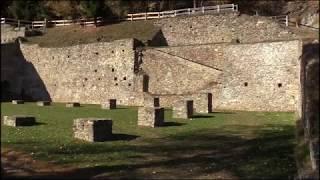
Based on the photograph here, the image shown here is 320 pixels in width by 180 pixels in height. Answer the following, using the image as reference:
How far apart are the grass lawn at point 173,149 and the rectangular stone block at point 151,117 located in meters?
0.32

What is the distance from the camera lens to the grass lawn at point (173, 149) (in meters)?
11.2

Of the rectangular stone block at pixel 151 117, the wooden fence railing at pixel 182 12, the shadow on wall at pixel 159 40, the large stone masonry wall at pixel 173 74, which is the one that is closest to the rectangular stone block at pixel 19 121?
the rectangular stone block at pixel 151 117

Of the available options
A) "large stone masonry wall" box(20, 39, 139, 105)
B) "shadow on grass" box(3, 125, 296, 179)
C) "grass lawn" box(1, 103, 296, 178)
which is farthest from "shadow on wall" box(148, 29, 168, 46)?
"shadow on grass" box(3, 125, 296, 179)

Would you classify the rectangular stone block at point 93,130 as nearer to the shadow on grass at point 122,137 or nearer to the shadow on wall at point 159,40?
the shadow on grass at point 122,137

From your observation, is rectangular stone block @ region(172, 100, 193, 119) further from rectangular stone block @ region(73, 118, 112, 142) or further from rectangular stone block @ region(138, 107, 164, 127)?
rectangular stone block @ region(73, 118, 112, 142)

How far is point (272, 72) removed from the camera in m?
28.6

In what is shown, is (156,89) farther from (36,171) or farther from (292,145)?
(36,171)

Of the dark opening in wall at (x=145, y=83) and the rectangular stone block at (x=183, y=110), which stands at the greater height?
the dark opening in wall at (x=145, y=83)

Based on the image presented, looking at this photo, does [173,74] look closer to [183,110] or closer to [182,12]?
[183,110]

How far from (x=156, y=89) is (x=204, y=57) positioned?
364 centimetres

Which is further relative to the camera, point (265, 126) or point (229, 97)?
point (229, 97)

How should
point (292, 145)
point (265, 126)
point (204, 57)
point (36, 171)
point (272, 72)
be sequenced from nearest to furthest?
point (36, 171), point (292, 145), point (265, 126), point (272, 72), point (204, 57)

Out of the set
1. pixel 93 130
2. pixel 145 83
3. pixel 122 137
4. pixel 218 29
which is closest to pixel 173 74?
pixel 145 83

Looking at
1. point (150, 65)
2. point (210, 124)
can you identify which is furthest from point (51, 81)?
point (210, 124)
